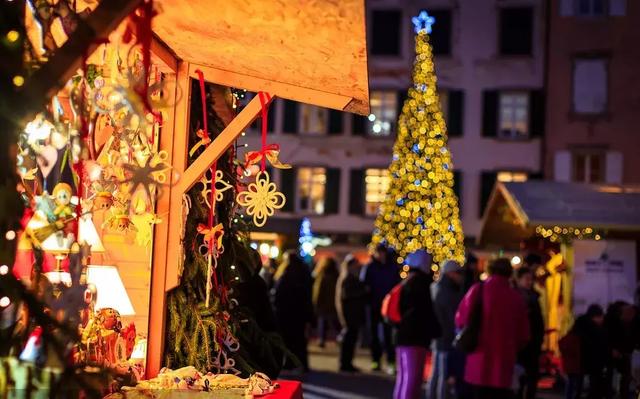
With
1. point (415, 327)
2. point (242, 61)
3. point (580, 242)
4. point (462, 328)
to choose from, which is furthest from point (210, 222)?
point (580, 242)

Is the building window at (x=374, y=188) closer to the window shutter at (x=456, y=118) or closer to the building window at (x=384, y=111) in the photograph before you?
the building window at (x=384, y=111)

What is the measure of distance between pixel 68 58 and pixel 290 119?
33.0 meters

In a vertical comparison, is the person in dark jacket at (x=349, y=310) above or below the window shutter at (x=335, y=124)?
below

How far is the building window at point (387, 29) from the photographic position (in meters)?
35.7

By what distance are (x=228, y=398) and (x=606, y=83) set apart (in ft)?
99.7

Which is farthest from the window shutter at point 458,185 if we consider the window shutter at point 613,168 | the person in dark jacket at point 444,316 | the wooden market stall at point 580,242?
the person in dark jacket at point 444,316

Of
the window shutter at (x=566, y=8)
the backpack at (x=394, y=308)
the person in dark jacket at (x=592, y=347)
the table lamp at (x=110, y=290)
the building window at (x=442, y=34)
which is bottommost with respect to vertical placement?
the person in dark jacket at (x=592, y=347)

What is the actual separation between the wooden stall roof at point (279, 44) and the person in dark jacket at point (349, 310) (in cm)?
1022

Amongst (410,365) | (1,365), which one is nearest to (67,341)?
(1,365)

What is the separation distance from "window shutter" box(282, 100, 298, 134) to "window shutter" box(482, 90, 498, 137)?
21.2 feet

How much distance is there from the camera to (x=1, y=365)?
290 cm

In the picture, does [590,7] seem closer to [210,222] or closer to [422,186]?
[422,186]

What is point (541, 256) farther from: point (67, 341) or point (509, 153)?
point (509, 153)

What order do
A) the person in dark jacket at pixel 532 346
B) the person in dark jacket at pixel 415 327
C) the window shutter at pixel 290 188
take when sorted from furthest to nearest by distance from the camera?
the window shutter at pixel 290 188 → the person in dark jacket at pixel 532 346 → the person in dark jacket at pixel 415 327
